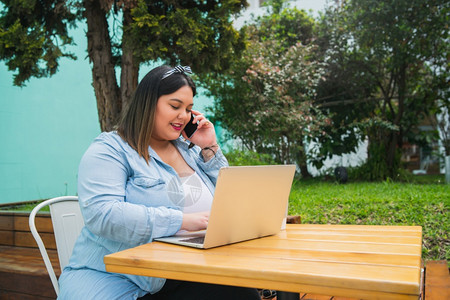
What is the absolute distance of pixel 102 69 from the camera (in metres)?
4.64

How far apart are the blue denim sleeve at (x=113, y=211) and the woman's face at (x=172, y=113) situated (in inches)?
12.7

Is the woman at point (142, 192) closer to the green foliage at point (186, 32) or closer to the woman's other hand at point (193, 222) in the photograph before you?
the woman's other hand at point (193, 222)

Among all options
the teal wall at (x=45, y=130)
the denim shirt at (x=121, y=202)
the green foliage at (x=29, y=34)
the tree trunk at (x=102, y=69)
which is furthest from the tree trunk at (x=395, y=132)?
the denim shirt at (x=121, y=202)

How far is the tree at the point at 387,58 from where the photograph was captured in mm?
8281

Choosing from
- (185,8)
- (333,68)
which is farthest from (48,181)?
(333,68)

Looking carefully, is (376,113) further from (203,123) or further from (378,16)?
(203,123)

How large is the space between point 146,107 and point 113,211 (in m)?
0.52

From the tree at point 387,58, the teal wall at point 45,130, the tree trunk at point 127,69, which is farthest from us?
the tree at point 387,58

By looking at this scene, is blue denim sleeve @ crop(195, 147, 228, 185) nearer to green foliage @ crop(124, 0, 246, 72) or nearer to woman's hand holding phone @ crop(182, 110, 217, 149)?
woman's hand holding phone @ crop(182, 110, 217, 149)

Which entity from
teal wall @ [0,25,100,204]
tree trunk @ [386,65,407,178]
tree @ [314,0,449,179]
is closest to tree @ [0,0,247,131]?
teal wall @ [0,25,100,204]

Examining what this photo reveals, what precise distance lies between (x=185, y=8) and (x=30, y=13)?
5.25 feet

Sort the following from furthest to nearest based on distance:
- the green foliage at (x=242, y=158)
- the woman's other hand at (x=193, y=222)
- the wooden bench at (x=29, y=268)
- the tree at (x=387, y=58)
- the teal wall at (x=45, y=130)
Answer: the tree at (x=387, y=58)
the green foliage at (x=242, y=158)
the teal wall at (x=45, y=130)
the wooden bench at (x=29, y=268)
the woman's other hand at (x=193, y=222)

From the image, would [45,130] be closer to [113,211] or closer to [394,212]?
[394,212]

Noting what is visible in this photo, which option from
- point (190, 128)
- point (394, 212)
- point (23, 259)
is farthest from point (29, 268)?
point (394, 212)
